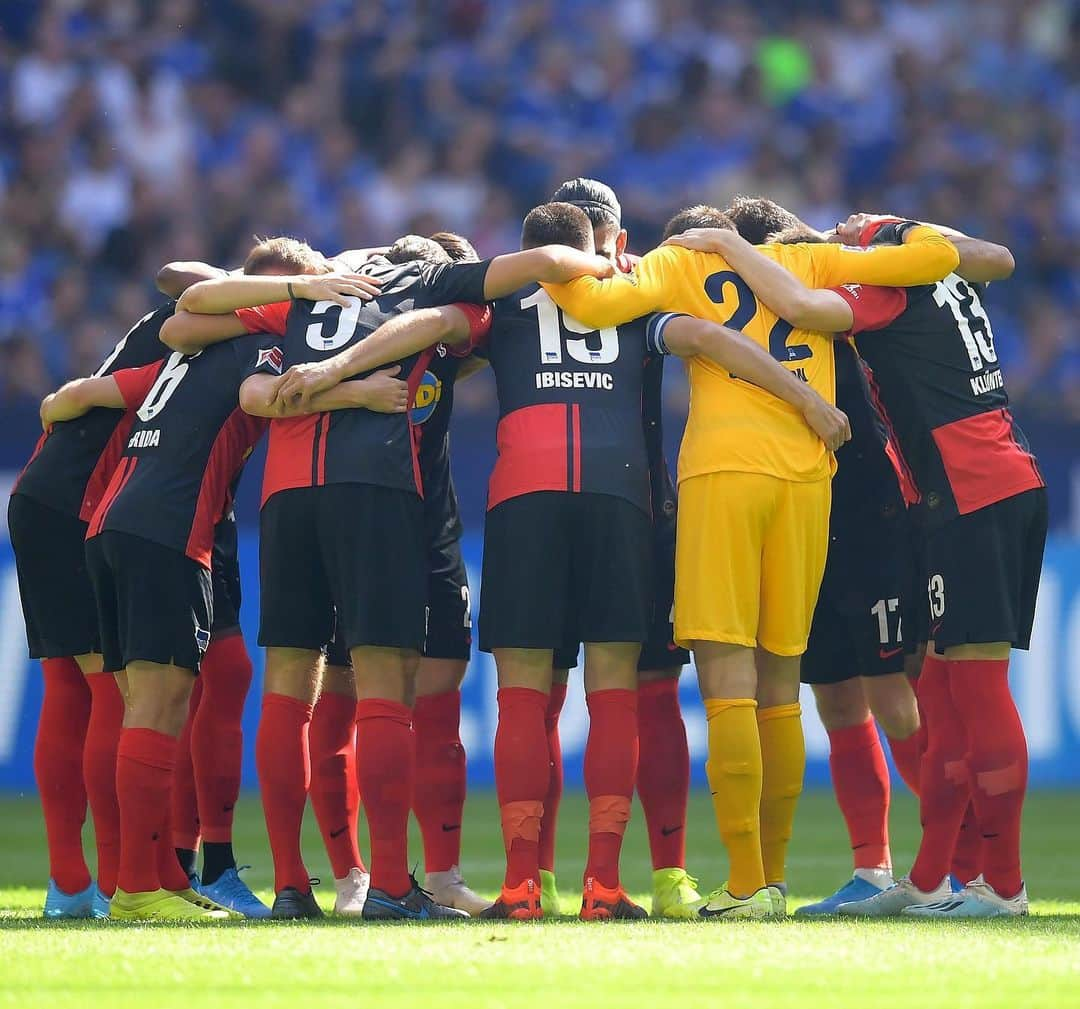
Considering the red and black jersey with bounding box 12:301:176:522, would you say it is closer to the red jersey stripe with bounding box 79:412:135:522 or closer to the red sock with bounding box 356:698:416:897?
the red jersey stripe with bounding box 79:412:135:522

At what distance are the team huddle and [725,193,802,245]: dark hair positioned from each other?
2 centimetres

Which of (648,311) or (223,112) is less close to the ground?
(223,112)

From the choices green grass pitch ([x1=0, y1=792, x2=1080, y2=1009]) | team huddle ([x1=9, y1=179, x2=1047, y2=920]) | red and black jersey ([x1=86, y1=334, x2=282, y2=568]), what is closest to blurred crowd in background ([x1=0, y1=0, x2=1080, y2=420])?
red and black jersey ([x1=86, y1=334, x2=282, y2=568])

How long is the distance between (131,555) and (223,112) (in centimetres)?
983

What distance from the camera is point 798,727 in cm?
556

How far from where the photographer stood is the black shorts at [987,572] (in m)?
5.50

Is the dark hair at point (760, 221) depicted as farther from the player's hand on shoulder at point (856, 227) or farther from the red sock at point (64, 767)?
the red sock at point (64, 767)

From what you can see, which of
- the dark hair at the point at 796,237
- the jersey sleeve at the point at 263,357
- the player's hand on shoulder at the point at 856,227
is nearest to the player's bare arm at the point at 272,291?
the jersey sleeve at the point at 263,357

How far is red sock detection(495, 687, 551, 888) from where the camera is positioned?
5.32 metres

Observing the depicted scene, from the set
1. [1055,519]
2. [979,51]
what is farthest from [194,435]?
Answer: [979,51]

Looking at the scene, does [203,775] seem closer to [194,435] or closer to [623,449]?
[194,435]

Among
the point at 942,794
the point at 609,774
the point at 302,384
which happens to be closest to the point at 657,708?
the point at 609,774

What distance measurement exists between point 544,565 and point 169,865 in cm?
160

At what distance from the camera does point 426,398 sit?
5.87 metres
